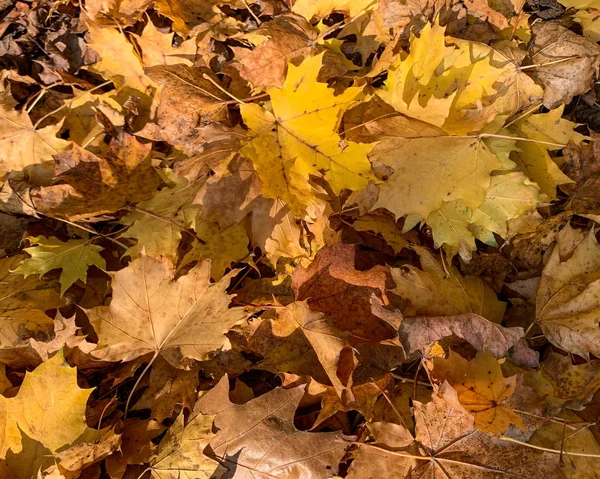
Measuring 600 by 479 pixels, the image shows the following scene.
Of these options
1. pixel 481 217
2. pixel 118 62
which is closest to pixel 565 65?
pixel 481 217

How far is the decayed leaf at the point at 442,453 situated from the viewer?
4.06 feet

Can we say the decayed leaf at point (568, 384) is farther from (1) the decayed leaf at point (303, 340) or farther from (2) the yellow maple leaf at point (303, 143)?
(2) the yellow maple leaf at point (303, 143)

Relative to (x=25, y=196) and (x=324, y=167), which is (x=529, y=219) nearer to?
(x=324, y=167)

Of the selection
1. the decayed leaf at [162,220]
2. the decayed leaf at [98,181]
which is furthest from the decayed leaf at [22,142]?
the decayed leaf at [162,220]

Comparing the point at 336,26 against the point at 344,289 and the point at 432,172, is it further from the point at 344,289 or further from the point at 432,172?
the point at 344,289

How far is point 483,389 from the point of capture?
129cm

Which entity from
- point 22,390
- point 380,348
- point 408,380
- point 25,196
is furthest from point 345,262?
point 25,196

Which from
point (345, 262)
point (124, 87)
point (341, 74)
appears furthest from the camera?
point (124, 87)

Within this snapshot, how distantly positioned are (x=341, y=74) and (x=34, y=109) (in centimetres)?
109

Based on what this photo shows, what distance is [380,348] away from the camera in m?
1.42

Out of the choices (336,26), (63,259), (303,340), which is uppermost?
(336,26)

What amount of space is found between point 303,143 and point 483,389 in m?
0.81

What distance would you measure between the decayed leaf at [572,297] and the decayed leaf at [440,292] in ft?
0.41

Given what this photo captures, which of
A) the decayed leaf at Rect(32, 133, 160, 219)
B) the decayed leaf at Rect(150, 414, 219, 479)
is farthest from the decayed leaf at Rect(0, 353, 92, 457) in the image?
the decayed leaf at Rect(32, 133, 160, 219)
